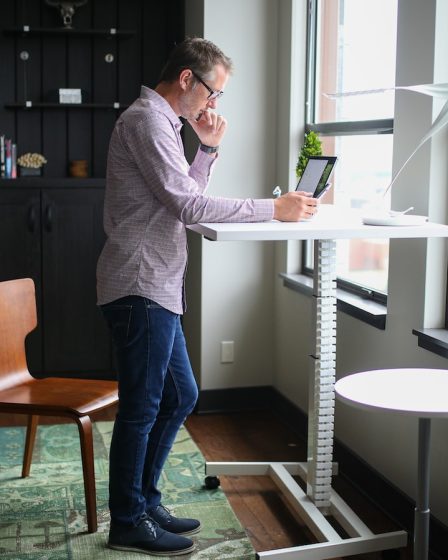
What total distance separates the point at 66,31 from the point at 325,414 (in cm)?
269

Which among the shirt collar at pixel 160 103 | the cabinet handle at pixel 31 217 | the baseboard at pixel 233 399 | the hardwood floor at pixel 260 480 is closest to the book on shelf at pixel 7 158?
the cabinet handle at pixel 31 217

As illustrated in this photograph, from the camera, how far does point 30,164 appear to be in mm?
4711

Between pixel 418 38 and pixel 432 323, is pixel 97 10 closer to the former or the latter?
pixel 418 38

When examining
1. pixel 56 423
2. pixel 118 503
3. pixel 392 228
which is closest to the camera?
pixel 392 228

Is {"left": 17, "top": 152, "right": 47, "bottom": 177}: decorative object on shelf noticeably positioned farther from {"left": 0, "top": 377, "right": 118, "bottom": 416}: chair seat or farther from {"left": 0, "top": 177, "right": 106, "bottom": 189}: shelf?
{"left": 0, "top": 377, "right": 118, "bottom": 416}: chair seat

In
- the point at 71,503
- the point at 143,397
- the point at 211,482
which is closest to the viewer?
the point at 143,397

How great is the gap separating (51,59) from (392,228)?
9.53 feet

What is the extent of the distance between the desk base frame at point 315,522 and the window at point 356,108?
0.76 metres

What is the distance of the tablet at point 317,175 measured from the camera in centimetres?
261

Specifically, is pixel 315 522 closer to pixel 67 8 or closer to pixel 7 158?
pixel 7 158

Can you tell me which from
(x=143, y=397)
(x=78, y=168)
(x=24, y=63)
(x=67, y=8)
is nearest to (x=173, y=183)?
(x=143, y=397)

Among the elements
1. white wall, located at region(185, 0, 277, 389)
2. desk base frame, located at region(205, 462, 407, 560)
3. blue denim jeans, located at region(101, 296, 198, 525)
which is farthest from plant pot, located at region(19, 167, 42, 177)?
blue denim jeans, located at region(101, 296, 198, 525)

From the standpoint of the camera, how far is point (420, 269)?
2.86 metres

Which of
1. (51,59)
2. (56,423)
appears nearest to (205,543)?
(56,423)
